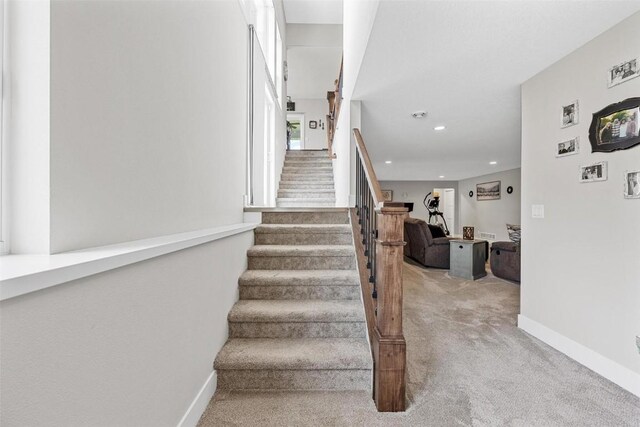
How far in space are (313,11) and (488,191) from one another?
726 centimetres

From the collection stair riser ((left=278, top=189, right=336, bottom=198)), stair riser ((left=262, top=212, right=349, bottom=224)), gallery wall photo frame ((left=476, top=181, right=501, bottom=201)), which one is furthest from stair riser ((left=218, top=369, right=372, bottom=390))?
gallery wall photo frame ((left=476, top=181, right=501, bottom=201))

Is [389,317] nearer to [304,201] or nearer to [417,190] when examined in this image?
[304,201]

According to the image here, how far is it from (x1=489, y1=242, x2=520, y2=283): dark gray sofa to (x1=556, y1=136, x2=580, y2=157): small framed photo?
238 centimetres

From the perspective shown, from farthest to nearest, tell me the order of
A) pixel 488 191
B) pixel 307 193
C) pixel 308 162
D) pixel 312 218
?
pixel 488 191 → pixel 308 162 → pixel 307 193 → pixel 312 218

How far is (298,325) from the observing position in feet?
6.30

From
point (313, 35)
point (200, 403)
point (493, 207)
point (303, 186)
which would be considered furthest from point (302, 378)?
point (493, 207)

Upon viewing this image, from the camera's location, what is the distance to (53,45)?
75 cm

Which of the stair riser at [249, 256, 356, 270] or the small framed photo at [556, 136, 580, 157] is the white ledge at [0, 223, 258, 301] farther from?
the small framed photo at [556, 136, 580, 157]

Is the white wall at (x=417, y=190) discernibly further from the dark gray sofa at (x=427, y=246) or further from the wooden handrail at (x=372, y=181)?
the wooden handrail at (x=372, y=181)

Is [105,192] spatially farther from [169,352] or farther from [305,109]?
[305,109]

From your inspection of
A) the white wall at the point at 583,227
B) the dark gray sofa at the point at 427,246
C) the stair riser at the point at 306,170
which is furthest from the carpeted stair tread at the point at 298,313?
the stair riser at the point at 306,170

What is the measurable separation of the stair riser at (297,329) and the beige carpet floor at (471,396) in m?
0.36

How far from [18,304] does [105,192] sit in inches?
16.8

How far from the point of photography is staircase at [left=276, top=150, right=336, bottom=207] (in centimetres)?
517
